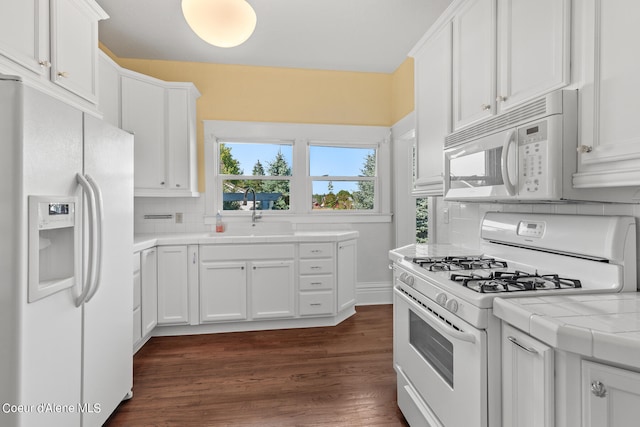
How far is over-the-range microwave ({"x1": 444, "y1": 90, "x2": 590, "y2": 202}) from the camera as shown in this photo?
4.02 ft

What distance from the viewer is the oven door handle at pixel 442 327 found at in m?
1.16

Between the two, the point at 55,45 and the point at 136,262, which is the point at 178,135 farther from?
the point at 55,45

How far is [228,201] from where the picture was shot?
12.6ft

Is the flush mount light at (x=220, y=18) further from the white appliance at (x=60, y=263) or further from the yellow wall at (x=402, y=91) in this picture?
the yellow wall at (x=402, y=91)

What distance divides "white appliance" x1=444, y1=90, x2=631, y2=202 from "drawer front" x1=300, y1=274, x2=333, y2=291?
6.18 feet

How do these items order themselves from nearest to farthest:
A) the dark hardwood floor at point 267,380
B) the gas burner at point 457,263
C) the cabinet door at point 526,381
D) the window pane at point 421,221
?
the cabinet door at point 526,381
the gas burner at point 457,263
the dark hardwood floor at point 267,380
the window pane at point 421,221

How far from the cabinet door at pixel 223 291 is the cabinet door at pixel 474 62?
2.31m

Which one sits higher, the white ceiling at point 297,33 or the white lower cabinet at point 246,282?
the white ceiling at point 297,33

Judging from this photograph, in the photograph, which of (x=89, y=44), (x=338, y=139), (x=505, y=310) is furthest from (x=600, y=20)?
(x=338, y=139)

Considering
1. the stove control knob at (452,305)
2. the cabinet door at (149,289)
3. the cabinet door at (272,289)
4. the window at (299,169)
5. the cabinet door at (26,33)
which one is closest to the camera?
the stove control knob at (452,305)

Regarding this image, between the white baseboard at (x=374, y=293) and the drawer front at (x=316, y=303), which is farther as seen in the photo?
the white baseboard at (x=374, y=293)

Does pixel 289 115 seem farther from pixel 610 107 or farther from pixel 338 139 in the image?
pixel 610 107

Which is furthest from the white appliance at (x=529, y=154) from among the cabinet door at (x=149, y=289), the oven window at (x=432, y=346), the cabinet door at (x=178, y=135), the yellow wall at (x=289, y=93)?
the cabinet door at (x=178, y=135)

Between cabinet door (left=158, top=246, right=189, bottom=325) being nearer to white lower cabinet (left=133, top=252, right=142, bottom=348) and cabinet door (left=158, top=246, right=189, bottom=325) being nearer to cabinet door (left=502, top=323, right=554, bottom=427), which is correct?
white lower cabinet (left=133, top=252, right=142, bottom=348)
